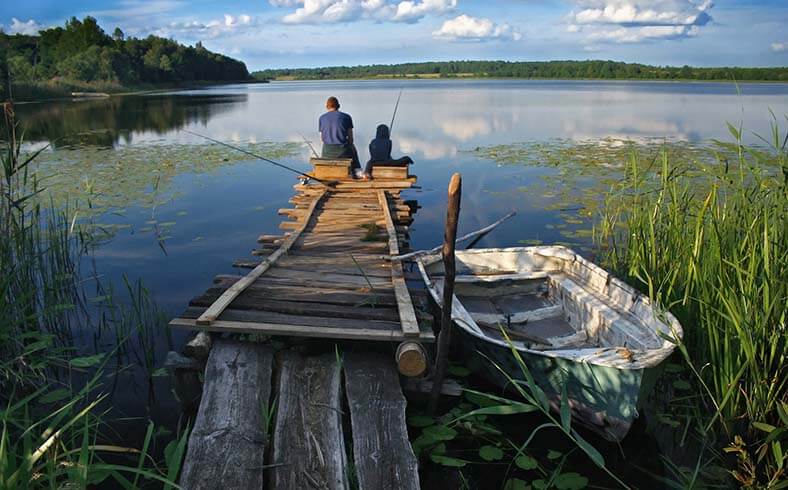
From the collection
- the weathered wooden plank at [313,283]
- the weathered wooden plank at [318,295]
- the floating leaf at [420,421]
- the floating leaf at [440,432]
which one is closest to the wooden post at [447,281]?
the floating leaf at [420,421]

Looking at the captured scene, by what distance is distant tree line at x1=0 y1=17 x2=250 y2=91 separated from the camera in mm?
44062

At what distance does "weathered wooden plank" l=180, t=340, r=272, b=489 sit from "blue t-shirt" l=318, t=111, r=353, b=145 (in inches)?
271

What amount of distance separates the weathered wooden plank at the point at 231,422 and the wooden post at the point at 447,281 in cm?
114

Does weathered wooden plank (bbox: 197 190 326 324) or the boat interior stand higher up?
weathered wooden plank (bbox: 197 190 326 324)

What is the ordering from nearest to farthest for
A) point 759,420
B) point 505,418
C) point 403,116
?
point 759,420 < point 505,418 < point 403,116

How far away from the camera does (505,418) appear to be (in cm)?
436

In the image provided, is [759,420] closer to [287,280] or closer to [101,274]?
[287,280]

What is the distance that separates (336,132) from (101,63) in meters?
45.0

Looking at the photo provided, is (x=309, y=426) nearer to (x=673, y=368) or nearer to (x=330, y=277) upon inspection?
(x=330, y=277)

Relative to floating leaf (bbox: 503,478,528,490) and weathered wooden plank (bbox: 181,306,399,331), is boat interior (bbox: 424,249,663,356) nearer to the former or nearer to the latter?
weathered wooden plank (bbox: 181,306,399,331)

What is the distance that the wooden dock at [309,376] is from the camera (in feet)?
9.97

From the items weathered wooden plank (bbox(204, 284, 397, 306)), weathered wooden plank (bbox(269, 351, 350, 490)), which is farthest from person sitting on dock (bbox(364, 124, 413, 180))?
weathered wooden plank (bbox(269, 351, 350, 490))

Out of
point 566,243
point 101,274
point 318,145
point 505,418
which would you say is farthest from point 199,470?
point 318,145

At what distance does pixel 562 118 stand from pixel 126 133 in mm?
18171
